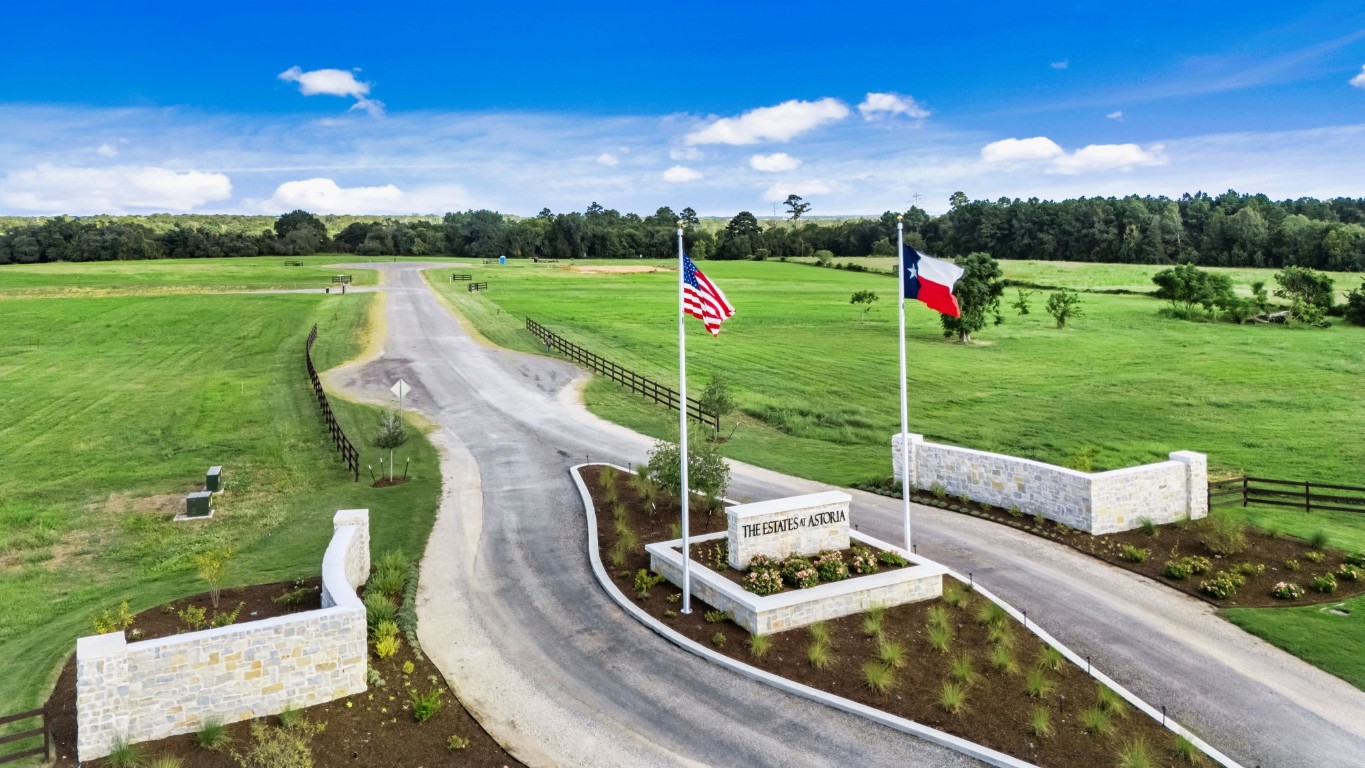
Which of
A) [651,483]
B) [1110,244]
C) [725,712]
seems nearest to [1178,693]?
[725,712]

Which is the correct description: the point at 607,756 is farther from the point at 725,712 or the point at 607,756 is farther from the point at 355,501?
the point at 355,501

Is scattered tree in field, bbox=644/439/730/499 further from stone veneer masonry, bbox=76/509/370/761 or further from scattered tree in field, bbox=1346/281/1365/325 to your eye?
scattered tree in field, bbox=1346/281/1365/325

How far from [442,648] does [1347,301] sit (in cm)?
8175

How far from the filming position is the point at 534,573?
60.1 ft

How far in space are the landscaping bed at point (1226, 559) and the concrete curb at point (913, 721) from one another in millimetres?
3973

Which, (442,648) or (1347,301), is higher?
(1347,301)

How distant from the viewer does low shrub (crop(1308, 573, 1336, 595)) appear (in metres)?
16.9

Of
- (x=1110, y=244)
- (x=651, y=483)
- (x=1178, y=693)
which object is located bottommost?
(x=1178, y=693)

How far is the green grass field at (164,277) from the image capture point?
86.2 meters

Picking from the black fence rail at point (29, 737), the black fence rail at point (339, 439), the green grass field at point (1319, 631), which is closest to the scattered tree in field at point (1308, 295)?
the green grass field at point (1319, 631)

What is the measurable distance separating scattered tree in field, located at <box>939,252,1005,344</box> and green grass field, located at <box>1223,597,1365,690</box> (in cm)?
4117

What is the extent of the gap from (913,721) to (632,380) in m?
28.6

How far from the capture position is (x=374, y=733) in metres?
12.4

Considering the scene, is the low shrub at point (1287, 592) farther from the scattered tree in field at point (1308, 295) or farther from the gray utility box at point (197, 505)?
the scattered tree in field at point (1308, 295)
